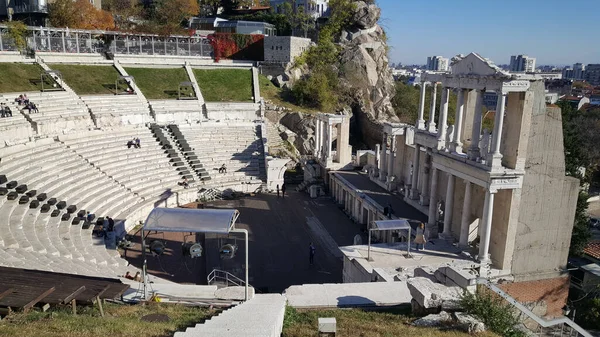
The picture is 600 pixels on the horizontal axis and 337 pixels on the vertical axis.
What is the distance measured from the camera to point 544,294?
17.3m

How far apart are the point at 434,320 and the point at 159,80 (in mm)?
35222

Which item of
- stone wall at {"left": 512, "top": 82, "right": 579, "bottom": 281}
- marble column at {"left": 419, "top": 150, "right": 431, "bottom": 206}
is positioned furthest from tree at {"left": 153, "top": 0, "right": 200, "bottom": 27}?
stone wall at {"left": 512, "top": 82, "right": 579, "bottom": 281}

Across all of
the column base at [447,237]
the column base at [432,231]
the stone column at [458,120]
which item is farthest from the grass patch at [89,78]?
the column base at [447,237]

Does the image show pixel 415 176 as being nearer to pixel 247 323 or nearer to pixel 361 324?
pixel 361 324

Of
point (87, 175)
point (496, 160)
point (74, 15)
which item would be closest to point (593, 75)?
point (74, 15)

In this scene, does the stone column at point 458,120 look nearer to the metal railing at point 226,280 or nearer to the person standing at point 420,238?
the person standing at point 420,238

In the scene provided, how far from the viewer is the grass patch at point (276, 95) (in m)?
43.0

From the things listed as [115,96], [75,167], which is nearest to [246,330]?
[75,167]

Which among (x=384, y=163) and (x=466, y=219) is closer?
(x=466, y=219)

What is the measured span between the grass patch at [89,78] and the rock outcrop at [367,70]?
73.4 feet

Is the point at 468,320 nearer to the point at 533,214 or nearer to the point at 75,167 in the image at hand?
the point at 533,214

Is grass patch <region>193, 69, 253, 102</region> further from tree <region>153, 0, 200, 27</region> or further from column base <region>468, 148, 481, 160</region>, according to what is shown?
column base <region>468, 148, 481, 160</region>

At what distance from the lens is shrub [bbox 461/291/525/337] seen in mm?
9016

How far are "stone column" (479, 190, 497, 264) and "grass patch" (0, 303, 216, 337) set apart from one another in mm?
11213
